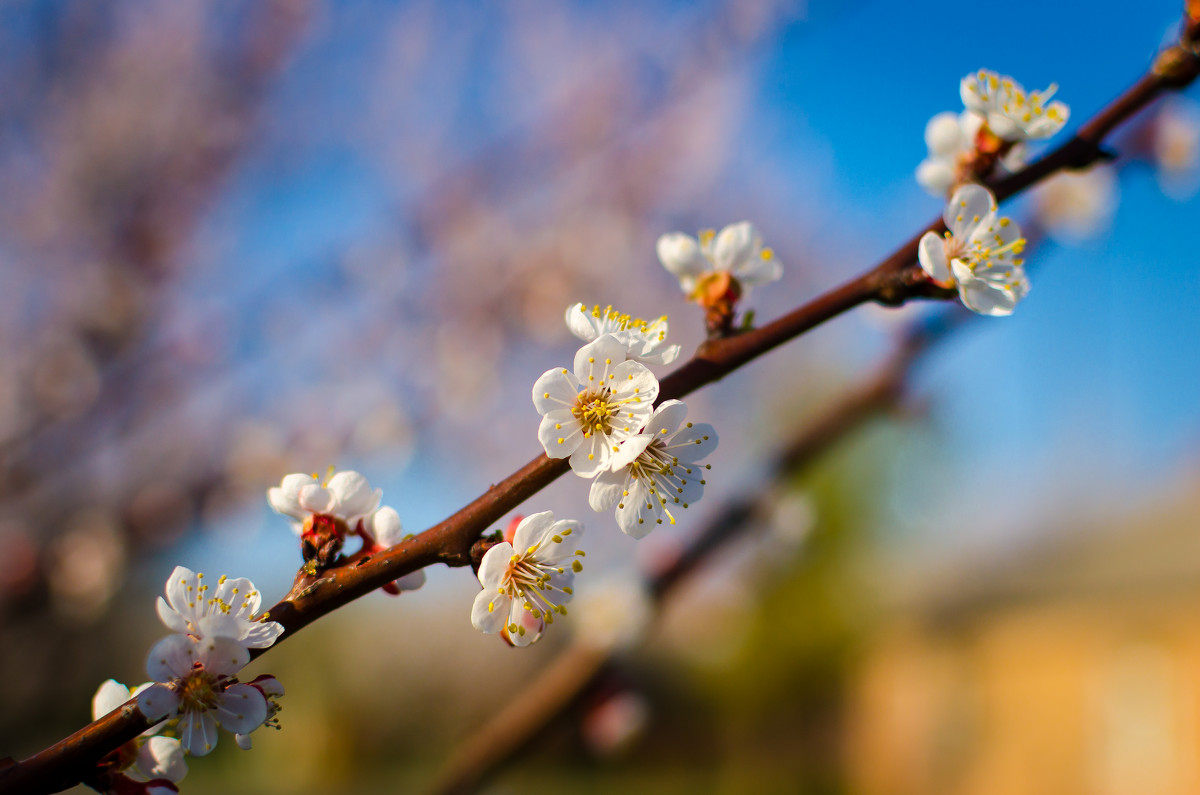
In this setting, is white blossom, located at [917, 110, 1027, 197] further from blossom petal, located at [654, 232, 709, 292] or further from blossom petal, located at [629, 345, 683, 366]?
blossom petal, located at [629, 345, 683, 366]

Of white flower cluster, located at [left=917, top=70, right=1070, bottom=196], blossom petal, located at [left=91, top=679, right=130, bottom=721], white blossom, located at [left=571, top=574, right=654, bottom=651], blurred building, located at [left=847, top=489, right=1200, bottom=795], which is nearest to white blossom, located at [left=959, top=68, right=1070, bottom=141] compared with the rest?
white flower cluster, located at [left=917, top=70, right=1070, bottom=196]

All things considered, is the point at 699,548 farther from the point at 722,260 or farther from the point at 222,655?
the point at 222,655

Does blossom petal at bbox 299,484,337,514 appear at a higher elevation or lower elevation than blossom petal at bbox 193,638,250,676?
higher

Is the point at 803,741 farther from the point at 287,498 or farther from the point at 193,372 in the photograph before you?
the point at 287,498

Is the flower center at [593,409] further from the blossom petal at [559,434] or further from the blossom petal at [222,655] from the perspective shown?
the blossom petal at [222,655]

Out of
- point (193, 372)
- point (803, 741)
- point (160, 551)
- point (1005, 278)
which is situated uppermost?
point (193, 372)

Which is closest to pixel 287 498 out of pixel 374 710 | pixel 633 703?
pixel 633 703

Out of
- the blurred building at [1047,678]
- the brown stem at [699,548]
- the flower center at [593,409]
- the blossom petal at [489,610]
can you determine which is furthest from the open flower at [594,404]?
the blurred building at [1047,678]
